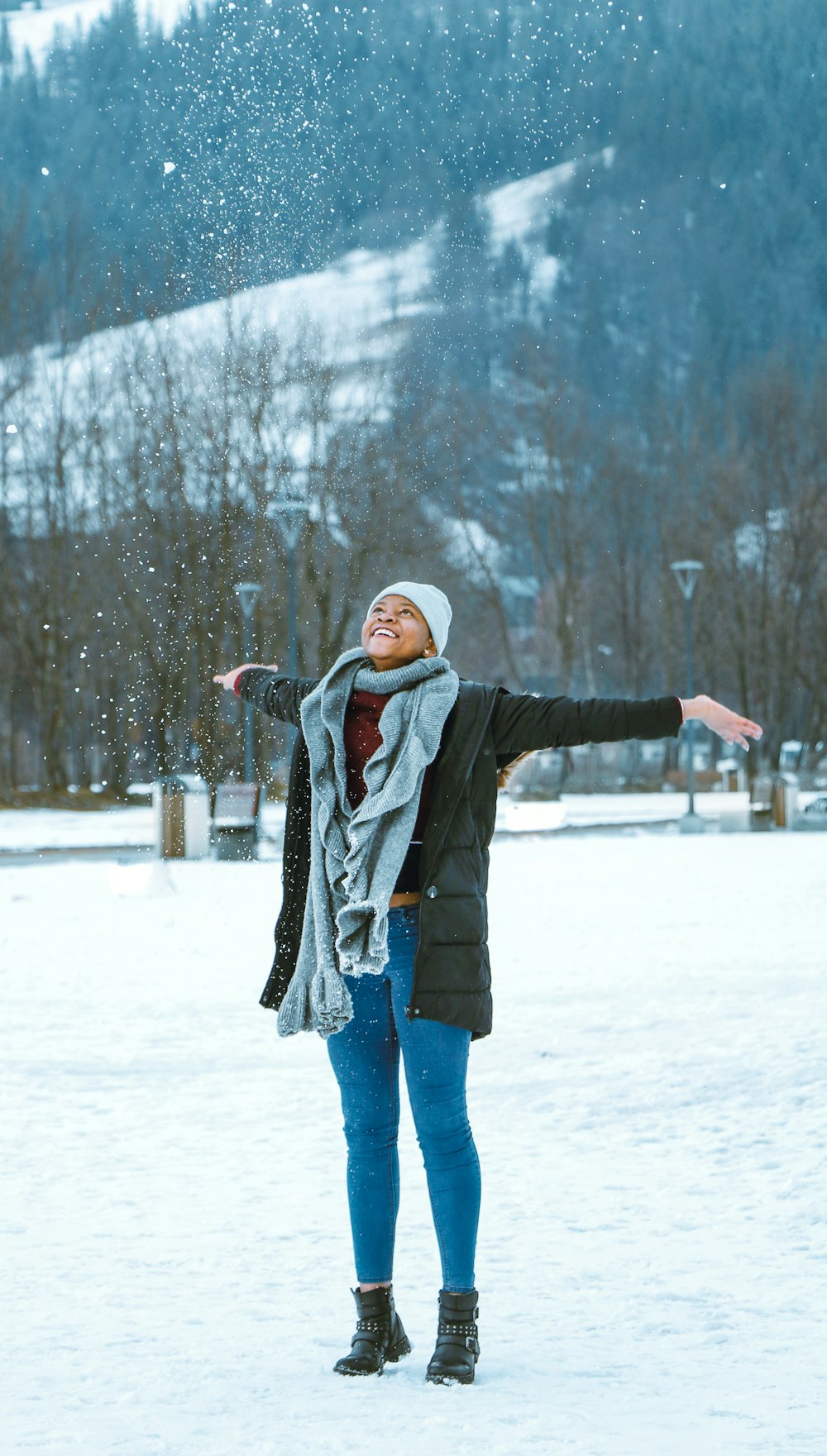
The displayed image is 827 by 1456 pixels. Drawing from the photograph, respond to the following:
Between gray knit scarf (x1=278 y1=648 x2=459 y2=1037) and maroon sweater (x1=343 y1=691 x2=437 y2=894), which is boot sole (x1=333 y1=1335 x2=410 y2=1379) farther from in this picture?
maroon sweater (x1=343 y1=691 x2=437 y2=894)

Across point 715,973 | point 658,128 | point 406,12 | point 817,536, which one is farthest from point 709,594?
point 658,128

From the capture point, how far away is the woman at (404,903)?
13.0 ft

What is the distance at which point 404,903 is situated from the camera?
4035 millimetres

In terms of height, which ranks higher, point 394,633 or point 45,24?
point 45,24

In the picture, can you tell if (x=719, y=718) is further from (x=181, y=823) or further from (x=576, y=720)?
(x=181, y=823)

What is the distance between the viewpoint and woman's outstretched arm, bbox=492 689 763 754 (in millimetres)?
4020

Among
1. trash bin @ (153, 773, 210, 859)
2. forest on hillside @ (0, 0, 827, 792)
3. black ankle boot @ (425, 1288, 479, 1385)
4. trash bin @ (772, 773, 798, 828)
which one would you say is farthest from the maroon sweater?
trash bin @ (772, 773, 798, 828)

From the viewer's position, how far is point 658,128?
18262cm

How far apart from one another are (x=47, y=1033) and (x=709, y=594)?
51547 millimetres

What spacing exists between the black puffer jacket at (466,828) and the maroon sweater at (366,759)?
2.0 inches

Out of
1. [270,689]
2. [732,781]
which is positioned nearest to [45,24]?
[732,781]

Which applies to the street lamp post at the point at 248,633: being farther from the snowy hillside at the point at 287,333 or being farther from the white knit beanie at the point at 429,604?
the white knit beanie at the point at 429,604

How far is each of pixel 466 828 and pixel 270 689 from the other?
0.73 metres

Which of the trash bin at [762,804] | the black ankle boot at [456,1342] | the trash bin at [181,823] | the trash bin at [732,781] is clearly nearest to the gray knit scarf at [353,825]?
the black ankle boot at [456,1342]
